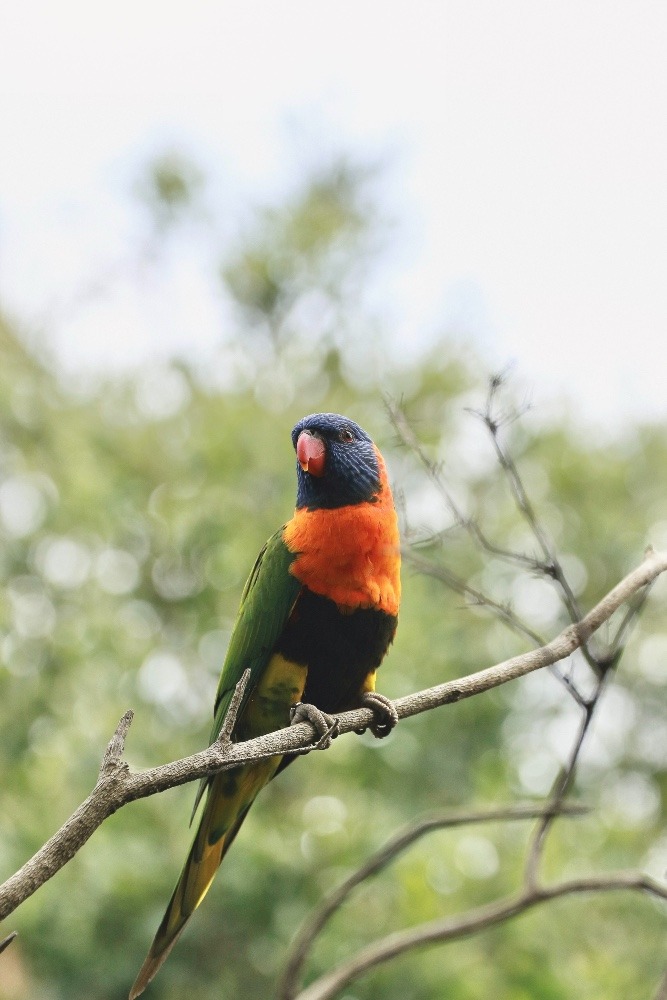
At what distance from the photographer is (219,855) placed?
2834mm

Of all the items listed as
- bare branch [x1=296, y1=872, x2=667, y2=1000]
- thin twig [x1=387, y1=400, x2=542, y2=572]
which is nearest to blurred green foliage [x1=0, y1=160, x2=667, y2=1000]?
thin twig [x1=387, y1=400, x2=542, y2=572]

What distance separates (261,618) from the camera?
2863mm

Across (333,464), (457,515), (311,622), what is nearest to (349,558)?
(311,622)

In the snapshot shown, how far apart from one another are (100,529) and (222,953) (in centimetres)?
296

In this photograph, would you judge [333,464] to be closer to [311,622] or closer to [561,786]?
[311,622]

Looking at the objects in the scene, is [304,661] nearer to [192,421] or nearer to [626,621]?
[626,621]

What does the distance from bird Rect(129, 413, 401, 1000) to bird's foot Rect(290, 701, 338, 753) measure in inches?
0.5

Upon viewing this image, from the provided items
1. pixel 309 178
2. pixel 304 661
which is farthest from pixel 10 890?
pixel 309 178

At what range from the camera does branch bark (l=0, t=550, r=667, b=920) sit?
1.48 meters

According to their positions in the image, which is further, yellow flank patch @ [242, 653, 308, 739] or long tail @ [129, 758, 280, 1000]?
yellow flank patch @ [242, 653, 308, 739]

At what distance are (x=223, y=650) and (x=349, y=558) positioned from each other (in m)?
3.08

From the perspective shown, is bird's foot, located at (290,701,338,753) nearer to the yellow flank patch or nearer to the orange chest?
the yellow flank patch

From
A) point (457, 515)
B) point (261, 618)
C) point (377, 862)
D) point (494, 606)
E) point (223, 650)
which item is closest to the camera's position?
point (494, 606)

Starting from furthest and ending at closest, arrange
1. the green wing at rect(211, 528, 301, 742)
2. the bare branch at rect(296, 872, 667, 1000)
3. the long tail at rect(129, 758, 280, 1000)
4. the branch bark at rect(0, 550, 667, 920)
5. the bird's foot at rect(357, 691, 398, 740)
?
the green wing at rect(211, 528, 301, 742) < the long tail at rect(129, 758, 280, 1000) < the bird's foot at rect(357, 691, 398, 740) < the bare branch at rect(296, 872, 667, 1000) < the branch bark at rect(0, 550, 667, 920)
